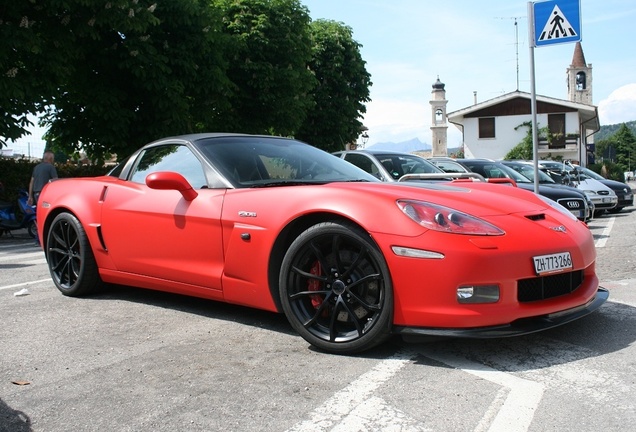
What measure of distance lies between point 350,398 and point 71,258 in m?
3.43

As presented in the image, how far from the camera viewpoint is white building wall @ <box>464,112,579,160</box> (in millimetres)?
53500

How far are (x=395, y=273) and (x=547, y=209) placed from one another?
4.24 feet

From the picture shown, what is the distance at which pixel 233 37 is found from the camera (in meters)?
21.3

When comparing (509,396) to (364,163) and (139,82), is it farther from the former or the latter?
(139,82)

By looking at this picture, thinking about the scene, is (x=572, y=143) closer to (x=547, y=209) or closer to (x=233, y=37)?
(x=233, y=37)

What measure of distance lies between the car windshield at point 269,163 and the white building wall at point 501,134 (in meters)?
51.6

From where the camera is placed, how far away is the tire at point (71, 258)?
5.45 m

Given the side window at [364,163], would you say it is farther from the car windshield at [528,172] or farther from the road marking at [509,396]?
the car windshield at [528,172]

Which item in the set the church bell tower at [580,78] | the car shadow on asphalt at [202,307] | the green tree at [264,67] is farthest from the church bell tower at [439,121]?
the car shadow on asphalt at [202,307]

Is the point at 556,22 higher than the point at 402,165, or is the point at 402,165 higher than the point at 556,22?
the point at 556,22

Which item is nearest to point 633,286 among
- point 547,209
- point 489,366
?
point 547,209

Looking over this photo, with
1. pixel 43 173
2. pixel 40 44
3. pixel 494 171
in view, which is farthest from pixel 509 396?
pixel 40 44

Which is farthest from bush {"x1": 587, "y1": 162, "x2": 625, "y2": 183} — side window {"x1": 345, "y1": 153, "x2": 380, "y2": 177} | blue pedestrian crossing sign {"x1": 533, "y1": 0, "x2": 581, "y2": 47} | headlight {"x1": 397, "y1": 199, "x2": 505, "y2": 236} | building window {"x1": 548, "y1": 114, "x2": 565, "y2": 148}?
headlight {"x1": 397, "y1": 199, "x2": 505, "y2": 236}

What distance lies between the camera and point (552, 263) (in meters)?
3.67
